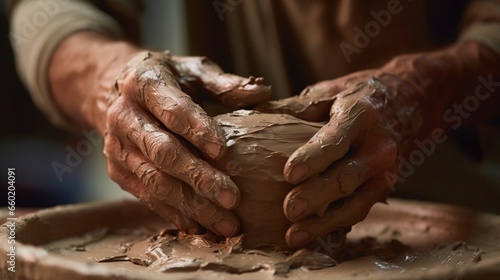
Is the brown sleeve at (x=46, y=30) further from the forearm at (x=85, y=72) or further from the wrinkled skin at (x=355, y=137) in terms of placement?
the wrinkled skin at (x=355, y=137)

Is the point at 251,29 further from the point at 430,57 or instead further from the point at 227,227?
the point at 227,227

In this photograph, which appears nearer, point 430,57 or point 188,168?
point 188,168

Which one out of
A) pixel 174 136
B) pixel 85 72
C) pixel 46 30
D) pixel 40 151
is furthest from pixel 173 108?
pixel 40 151

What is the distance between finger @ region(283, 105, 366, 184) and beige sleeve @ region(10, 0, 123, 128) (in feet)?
3.13

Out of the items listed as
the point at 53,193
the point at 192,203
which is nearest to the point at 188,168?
the point at 192,203

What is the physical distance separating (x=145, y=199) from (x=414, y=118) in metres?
0.52

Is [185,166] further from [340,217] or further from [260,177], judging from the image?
[340,217]

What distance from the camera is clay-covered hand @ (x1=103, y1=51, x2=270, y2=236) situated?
0.84 meters

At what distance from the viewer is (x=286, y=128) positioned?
2.96 ft

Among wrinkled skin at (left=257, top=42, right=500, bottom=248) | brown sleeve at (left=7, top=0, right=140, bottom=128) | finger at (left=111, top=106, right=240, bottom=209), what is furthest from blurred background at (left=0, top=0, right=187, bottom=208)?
finger at (left=111, top=106, right=240, bottom=209)

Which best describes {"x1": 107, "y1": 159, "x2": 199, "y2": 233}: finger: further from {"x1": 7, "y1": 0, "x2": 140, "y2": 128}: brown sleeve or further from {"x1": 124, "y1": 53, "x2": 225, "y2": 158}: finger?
{"x1": 7, "y1": 0, "x2": 140, "y2": 128}: brown sleeve

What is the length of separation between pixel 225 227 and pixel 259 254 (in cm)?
6

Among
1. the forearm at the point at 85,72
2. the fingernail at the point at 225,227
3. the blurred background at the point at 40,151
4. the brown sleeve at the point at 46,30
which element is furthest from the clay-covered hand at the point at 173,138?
the blurred background at the point at 40,151

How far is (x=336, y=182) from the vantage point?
33.5 inches
